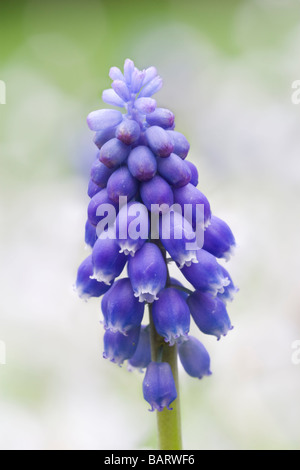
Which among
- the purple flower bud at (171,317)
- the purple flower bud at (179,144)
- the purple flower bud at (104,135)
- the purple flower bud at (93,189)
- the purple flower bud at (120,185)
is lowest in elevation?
the purple flower bud at (171,317)

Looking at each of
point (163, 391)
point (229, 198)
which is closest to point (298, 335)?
point (229, 198)

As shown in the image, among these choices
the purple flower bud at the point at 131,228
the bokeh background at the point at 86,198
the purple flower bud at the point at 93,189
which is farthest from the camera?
the bokeh background at the point at 86,198

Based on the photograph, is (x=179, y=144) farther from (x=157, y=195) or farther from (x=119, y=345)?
(x=119, y=345)

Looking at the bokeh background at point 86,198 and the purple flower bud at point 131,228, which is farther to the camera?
the bokeh background at point 86,198

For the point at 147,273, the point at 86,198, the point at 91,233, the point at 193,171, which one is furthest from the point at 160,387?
the point at 86,198

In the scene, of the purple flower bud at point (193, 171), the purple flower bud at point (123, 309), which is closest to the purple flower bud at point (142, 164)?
the purple flower bud at point (193, 171)

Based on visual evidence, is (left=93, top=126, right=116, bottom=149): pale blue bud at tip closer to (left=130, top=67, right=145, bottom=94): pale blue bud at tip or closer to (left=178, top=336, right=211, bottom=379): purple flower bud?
(left=130, top=67, right=145, bottom=94): pale blue bud at tip

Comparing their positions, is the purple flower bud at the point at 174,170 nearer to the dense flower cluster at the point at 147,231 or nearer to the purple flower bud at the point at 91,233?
the dense flower cluster at the point at 147,231

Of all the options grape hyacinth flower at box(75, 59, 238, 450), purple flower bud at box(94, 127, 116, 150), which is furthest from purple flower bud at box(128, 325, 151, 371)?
purple flower bud at box(94, 127, 116, 150)
